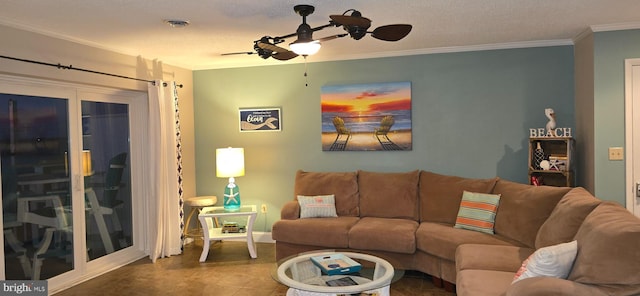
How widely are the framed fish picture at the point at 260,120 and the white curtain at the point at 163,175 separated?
2.95 feet

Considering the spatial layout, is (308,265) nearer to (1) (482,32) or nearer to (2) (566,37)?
(1) (482,32)

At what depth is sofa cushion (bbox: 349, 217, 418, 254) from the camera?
4.14m

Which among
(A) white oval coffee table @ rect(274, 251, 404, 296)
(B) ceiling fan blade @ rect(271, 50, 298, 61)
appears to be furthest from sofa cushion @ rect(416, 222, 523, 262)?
(B) ceiling fan blade @ rect(271, 50, 298, 61)

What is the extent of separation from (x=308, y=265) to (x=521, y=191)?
6.55 ft

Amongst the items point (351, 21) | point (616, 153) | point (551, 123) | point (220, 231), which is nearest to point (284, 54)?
point (351, 21)

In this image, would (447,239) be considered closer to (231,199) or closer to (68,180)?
(231,199)

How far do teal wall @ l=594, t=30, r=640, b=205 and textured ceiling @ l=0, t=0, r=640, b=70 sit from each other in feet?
0.51

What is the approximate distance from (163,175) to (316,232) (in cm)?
190

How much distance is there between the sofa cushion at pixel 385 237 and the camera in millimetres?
4141

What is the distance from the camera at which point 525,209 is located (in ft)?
12.2

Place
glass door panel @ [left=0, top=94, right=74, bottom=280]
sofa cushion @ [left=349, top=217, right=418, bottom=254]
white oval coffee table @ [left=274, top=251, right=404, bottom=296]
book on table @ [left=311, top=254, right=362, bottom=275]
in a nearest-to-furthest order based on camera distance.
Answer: white oval coffee table @ [left=274, top=251, right=404, bottom=296], book on table @ [left=311, top=254, right=362, bottom=275], glass door panel @ [left=0, top=94, right=74, bottom=280], sofa cushion @ [left=349, top=217, right=418, bottom=254]

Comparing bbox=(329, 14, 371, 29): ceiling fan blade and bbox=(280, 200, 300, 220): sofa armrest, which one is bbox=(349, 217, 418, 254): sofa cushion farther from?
bbox=(329, 14, 371, 29): ceiling fan blade

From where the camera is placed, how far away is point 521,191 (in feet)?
12.9

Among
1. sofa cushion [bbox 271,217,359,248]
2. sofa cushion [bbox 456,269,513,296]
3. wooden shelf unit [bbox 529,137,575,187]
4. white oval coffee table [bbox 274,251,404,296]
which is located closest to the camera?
sofa cushion [bbox 456,269,513,296]
